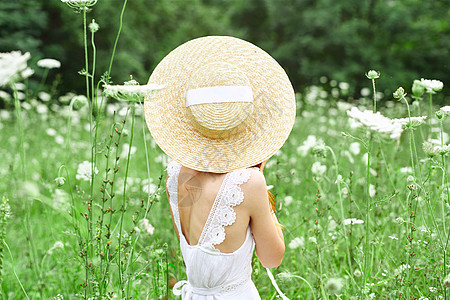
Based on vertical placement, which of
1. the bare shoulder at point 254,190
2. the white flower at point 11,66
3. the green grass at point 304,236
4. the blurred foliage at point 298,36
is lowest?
the blurred foliage at point 298,36

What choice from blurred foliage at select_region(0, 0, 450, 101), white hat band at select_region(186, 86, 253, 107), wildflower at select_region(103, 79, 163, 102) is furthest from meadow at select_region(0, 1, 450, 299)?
blurred foliage at select_region(0, 0, 450, 101)

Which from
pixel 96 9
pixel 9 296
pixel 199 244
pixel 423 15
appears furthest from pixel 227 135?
pixel 423 15

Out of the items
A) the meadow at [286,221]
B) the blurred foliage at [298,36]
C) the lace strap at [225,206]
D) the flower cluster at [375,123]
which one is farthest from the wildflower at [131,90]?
the blurred foliage at [298,36]

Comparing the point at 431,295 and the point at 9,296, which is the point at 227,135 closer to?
the point at 431,295

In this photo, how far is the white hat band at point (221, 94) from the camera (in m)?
1.55

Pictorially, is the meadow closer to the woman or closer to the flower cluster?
the flower cluster

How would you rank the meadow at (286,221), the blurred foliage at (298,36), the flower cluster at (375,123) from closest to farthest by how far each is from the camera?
the flower cluster at (375,123), the meadow at (286,221), the blurred foliage at (298,36)

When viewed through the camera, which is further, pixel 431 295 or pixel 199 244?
pixel 431 295

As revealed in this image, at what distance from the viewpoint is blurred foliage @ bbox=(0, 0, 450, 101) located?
576 inches

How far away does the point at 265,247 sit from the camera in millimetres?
1637

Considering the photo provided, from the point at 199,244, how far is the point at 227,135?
16.0 inches

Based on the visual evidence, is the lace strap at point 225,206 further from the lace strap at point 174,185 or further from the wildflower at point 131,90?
the wildflower at point 131,90

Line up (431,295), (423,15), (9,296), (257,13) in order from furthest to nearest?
(257,13) → (423,15) → (9,296) → (431,295)

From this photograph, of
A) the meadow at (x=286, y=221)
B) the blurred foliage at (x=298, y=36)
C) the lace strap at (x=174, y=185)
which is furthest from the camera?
the blurred foliage at (x=298, y=36)
